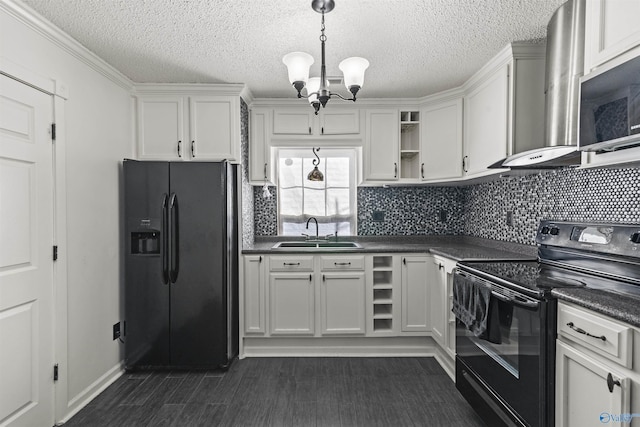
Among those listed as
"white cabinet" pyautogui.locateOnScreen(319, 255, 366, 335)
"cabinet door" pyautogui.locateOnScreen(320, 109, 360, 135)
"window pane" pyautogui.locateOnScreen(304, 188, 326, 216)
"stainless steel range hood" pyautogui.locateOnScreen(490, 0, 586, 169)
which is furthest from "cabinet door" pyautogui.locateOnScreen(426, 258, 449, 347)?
"cabinet door" pyautogui.locateOnScreen(320, 109, 360, 135)

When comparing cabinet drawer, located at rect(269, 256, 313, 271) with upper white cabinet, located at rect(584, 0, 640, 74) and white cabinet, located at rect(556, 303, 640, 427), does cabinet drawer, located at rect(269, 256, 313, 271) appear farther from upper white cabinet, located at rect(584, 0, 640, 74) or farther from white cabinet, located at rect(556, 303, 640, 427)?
upper white cabinet, located at rect(584, 0, 640, 74)

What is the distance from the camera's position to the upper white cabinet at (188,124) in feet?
9.63

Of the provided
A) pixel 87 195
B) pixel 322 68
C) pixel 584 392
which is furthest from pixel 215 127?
pixel 584 392

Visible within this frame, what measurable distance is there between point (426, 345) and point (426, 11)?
8.58 ft

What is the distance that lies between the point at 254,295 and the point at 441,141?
2.19 metres

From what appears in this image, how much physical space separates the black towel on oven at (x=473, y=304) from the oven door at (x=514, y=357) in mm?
27

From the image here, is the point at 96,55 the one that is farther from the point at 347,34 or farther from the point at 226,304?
the point at 226,304

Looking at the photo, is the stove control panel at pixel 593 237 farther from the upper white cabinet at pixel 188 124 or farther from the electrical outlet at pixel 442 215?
the upper white cabinet at pixel 188 124

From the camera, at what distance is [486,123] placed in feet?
8.57

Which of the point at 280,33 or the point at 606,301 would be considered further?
the point at 280,33

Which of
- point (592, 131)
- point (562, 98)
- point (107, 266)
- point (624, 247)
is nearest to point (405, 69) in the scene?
point (562, 98)

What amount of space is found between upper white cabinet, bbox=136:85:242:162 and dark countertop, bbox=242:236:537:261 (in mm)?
949

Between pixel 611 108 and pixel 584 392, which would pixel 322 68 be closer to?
pixel 611 108

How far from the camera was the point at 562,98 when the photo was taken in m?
1.83
